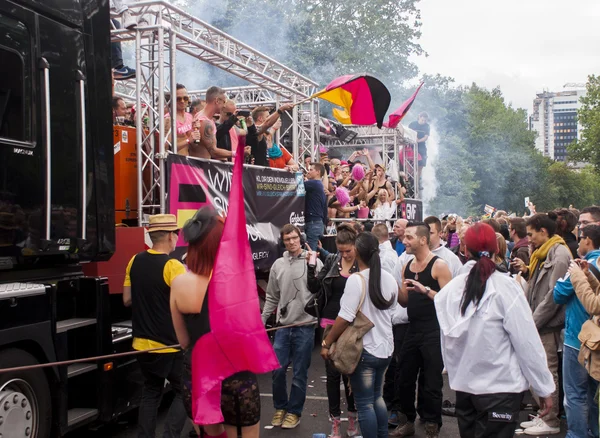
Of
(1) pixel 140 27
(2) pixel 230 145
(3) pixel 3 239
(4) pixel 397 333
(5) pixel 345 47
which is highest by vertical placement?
(5) pixel 345 47

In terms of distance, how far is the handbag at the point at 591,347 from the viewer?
474 cm

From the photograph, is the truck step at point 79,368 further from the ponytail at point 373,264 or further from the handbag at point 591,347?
the handbag at point 591,347

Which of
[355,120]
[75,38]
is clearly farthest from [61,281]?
[355,120]

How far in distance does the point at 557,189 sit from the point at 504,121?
15.6 m

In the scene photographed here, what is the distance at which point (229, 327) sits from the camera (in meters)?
3.65

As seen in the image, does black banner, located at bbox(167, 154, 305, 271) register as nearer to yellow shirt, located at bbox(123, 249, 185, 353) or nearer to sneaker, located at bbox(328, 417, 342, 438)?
yellow shirt, located at bbox(123, 249, 185, 353)

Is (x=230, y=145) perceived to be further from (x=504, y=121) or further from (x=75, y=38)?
(x=504, y=121)

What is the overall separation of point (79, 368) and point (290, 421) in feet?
7.38

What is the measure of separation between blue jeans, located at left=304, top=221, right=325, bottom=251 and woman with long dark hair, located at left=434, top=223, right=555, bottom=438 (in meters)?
6.51

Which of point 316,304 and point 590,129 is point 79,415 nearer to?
point 316,304

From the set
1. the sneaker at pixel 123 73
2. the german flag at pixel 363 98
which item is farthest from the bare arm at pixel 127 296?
the german flag at pixel 363 98

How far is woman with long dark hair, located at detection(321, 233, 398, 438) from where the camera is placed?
505 cm

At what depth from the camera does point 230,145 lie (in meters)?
9.16

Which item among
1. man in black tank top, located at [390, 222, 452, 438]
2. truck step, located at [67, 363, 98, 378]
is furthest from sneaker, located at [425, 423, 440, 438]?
truck step, located at [67, 363, 98, 378]
